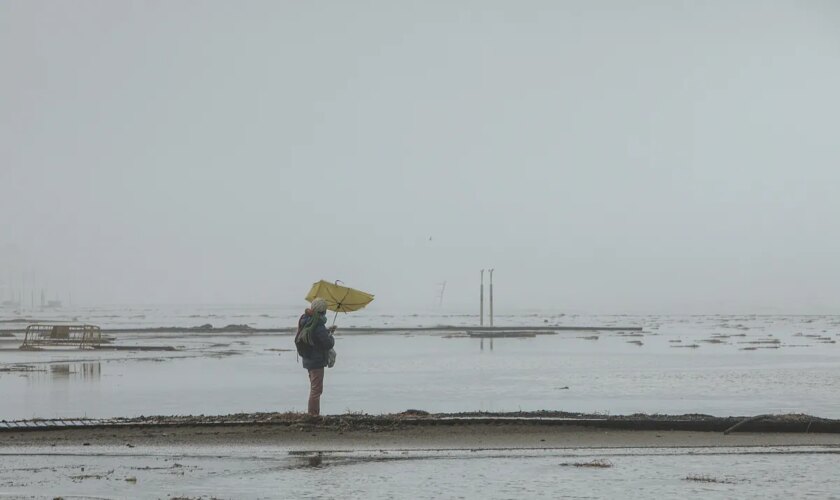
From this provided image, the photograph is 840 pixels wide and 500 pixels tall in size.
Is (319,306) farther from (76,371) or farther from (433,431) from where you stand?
(76,371)

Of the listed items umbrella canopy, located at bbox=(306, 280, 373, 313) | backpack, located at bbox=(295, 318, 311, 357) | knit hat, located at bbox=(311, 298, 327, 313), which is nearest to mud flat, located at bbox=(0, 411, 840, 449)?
backpack, located at bbox=(295, 318, 311, 357)

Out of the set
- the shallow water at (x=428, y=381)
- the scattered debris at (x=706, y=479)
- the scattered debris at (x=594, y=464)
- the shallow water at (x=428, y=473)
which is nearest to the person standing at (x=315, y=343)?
the shallow water at (x=428, y=473)

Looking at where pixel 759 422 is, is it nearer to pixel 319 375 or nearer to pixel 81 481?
pixel 319 375

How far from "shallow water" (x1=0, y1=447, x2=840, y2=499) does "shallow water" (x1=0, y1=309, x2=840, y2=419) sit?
7.07 metres

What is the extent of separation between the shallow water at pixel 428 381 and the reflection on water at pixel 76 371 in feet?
0.27

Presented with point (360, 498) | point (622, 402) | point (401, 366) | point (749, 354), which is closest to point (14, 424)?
point (360, 498)

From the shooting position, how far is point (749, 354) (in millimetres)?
46219

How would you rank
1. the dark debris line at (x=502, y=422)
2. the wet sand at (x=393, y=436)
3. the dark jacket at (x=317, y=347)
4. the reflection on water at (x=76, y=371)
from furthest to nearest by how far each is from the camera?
1. the reflection on water at (x=76, y=371)
2. the dark jacket at (x=317, y=347)
3. the dark debris line at (x=502, y=422)
4. the wet sand at (x=393, y=436)

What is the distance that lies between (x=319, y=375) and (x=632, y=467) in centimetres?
590

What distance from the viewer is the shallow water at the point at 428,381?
21.3 meters

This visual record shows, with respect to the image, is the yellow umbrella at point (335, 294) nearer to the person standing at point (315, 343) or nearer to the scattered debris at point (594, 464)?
the person standing at point (315, 343)

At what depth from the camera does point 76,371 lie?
31859 millimetres

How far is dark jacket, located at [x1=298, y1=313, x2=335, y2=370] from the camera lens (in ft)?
51.2

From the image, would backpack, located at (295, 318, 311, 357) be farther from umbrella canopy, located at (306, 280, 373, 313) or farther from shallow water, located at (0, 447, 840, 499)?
shallow water, located at (0, 447, 840, 499)
